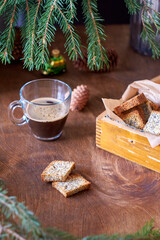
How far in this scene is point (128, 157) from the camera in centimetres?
110

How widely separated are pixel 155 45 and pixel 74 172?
490mm

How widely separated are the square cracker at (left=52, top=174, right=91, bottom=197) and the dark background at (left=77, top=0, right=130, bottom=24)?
4.00 feet

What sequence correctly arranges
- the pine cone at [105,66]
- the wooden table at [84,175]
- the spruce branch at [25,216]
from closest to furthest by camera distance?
the spruce branch at [25,216] < the wooden table at [84,175] < the pine cone at [105,66]

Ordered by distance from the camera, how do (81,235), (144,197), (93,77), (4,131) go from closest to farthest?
(81,235), (144,197), (4,131), (93,77)

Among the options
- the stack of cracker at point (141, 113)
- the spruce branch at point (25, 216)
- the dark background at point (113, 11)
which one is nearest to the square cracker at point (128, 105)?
the stack of cracker at point (141, 113)

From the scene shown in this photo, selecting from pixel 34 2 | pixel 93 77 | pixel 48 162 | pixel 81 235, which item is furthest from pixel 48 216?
pixel 93 77

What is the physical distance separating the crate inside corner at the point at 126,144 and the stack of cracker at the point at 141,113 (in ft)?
0.15

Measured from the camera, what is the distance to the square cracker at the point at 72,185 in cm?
97

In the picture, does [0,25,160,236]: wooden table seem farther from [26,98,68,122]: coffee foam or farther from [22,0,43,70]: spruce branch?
[22,0,43,70]: spruce branch

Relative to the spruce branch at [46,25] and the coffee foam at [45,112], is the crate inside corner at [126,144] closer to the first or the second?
the coffee foam at [45,112]

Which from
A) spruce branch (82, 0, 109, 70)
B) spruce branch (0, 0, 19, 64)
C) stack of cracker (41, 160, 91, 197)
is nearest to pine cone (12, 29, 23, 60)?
spruce branch (0, 0, 19, 64)

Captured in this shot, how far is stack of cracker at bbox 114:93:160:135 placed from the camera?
1.04m

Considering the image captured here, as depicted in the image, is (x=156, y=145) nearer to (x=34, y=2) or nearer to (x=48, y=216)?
(x=48, y=216)

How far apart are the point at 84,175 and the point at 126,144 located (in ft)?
0.52
